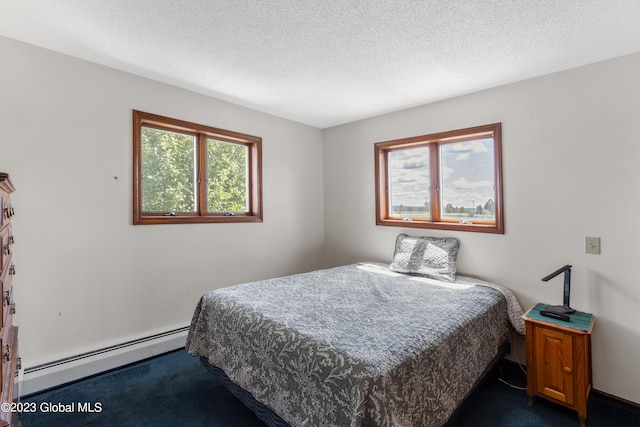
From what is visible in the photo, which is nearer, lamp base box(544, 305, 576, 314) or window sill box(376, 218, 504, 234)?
lamp base box(544, 305, 576, 314)

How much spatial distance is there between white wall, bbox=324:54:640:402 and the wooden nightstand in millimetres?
219

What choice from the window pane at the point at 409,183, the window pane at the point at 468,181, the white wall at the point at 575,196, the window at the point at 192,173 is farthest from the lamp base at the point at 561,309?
the window at the point at 192,173

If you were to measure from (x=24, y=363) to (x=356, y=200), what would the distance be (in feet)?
10.2

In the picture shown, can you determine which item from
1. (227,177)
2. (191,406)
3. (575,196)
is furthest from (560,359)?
(227,177)

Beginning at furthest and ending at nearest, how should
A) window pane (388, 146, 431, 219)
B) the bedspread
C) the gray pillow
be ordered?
window pane (388, 146, 431, 219) → the gray pillow → the bedspread

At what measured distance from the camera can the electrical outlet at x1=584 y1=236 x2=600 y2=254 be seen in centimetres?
206

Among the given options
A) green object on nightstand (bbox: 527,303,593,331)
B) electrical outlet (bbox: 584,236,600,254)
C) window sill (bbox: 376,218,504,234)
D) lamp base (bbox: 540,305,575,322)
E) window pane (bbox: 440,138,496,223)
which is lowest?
green object on nightstand (bbox: 527,303,593,331)

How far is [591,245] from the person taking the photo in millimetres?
2086

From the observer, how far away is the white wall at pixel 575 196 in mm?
1967

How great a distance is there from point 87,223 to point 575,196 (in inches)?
140

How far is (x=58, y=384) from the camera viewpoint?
2061 millimetres

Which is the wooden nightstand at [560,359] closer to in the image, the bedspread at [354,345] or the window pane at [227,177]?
the bedspread at [354,345]

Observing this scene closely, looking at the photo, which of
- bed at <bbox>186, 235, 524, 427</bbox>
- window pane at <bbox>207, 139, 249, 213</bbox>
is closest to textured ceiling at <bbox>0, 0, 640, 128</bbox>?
window pane at <bbox>207, 139, 249, 213</bbox>

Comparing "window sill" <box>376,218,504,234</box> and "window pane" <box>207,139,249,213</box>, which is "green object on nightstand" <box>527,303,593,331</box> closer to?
"window sill" <box>376,218,504,234</box>
